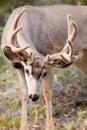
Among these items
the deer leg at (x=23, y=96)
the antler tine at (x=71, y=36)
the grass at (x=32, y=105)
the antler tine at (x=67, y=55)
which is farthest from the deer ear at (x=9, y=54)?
the grass at (x=32, y=105)

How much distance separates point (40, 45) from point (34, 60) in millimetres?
405

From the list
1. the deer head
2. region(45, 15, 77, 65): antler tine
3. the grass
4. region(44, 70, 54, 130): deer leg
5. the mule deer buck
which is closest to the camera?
the deer head

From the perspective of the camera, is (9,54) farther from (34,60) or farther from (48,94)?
(48,94)

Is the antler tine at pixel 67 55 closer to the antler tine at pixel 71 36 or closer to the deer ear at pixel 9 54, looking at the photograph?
the antler tine at pixel 71 36

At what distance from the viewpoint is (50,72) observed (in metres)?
6.06

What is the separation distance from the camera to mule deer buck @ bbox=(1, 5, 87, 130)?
17.8 ft

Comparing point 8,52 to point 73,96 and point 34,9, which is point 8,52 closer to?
point 34,9

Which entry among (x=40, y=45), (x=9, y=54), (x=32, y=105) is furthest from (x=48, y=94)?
(x=9, y=54)

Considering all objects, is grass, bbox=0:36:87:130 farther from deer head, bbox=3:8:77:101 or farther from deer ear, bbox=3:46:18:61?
deer ear, bbox=3:46:18:61

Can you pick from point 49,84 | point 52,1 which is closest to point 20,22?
point 49,84

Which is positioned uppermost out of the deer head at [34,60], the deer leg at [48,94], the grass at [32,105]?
the deer head at [34,60]

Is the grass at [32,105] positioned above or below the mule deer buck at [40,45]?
below

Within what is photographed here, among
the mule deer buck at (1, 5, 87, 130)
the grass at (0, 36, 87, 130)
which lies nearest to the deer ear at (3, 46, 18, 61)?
the mule deer buck at (1, 5, 87, 130)

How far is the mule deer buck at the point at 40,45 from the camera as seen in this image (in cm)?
544
